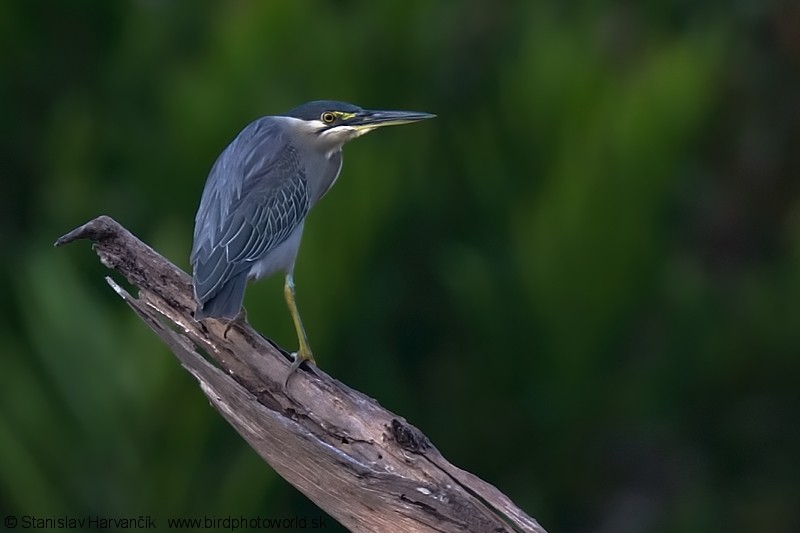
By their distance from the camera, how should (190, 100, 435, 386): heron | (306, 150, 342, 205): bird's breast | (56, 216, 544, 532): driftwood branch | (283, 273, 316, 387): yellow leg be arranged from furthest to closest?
(306, 150, 342, 205): bird's breast → (190, 100, 435, 386): heron → (283, 273, 316, 387): yellow leg → (56, 216, 544, 532): driftwood branch

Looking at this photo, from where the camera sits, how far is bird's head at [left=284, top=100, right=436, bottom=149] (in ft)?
14.0

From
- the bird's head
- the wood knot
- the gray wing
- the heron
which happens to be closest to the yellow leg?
the heron

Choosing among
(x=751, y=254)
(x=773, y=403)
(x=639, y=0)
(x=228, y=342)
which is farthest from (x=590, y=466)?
(x=639, y=0)

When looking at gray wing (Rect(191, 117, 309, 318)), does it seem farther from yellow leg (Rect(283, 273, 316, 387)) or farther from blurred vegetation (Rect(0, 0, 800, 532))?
blurred vegetation (Rect(0, 0, 800, 532))

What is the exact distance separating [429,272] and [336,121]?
5.06 feet

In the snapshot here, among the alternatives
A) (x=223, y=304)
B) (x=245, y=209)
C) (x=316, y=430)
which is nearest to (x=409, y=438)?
(x=316, y=430)

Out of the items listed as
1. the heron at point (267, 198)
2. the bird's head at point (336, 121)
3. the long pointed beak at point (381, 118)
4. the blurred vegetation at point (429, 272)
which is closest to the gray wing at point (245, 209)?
the heron at point (267, 198)

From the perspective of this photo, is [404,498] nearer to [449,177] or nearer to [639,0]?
[449,177]

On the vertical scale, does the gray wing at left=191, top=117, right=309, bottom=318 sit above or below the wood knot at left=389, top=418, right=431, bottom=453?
above

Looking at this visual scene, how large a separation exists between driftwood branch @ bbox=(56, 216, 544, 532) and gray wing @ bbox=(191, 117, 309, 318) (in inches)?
4.6

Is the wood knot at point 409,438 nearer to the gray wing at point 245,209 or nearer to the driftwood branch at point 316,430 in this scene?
the driftwood branch at point 316,430

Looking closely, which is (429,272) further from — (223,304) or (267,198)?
(223,304)

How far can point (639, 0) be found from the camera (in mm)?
7754

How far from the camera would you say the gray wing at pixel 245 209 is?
11.8 feet
